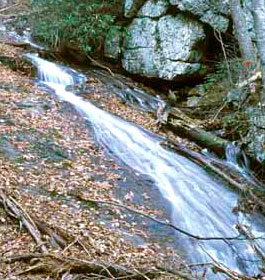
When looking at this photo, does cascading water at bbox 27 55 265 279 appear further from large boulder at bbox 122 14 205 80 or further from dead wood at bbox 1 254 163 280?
large boulder at bbox 122 14 205 80

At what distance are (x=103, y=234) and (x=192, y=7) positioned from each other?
769 cm

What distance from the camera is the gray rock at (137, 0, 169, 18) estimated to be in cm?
1251

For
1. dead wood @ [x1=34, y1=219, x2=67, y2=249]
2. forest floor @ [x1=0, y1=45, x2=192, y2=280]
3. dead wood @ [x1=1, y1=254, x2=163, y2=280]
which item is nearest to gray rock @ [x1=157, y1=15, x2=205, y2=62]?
forest floor @ [x1=0, y1=45, x2=192, y2=280]

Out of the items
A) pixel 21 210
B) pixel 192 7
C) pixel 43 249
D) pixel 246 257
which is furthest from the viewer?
pixel 192 7

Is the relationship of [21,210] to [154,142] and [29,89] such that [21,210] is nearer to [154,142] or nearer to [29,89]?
[154,142]

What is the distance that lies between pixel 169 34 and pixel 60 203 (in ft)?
23.1

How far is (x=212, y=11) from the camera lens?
1195 cm

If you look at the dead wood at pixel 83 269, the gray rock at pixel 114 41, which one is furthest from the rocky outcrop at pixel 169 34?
the dead wood at pixel 83 269

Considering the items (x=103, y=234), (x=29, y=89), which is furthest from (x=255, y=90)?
(x=29, y=89)

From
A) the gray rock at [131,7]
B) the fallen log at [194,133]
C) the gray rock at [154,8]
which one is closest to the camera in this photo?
the fallen log at [194,133]

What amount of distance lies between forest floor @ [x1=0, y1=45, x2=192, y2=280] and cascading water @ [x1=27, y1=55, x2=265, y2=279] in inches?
17.1

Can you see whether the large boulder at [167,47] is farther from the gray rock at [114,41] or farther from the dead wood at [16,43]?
the dead wood at [16,43]

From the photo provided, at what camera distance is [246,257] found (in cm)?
642

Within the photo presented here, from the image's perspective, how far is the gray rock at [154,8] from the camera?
12.5 metres
